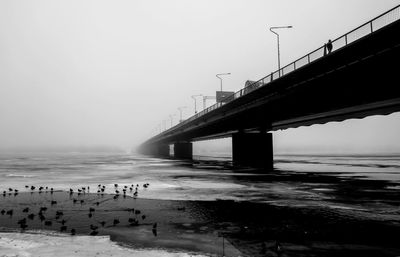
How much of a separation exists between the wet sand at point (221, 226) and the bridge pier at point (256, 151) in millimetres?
43810

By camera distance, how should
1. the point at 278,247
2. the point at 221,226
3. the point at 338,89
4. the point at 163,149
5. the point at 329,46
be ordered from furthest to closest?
the point at 163,149 → the point at 338,89 → the point at 329,46 → the point at 221,226 → the point at 278,247

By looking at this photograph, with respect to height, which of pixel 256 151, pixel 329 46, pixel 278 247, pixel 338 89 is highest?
pixel 329 46

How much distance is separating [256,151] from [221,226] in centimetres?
5110

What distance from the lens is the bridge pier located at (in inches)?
2442

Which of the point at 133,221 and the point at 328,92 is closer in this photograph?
the point at 133,221

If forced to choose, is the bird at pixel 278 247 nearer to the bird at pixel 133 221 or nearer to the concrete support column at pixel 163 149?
the bird at pixel 133 221

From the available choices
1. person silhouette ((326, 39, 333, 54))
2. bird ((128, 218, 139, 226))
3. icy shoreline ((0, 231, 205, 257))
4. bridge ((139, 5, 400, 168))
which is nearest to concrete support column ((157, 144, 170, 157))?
bridge ((139, 5, 400, 168))

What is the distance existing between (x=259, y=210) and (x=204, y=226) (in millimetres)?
4459

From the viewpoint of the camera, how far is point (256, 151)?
2483 inches

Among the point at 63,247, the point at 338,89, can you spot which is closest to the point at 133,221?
the point at 63,247

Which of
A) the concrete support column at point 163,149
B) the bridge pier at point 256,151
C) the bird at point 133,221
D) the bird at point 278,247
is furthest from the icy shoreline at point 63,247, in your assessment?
the concrete support column at point 163,149

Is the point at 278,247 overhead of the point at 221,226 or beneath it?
overhead

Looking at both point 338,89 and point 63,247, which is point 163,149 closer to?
point 338,89

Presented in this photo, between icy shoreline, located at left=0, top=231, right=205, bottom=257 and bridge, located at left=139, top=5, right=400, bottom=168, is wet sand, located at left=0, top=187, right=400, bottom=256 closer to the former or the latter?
icy shoreline, located at left=0, top=231, right=205, bottom=257
